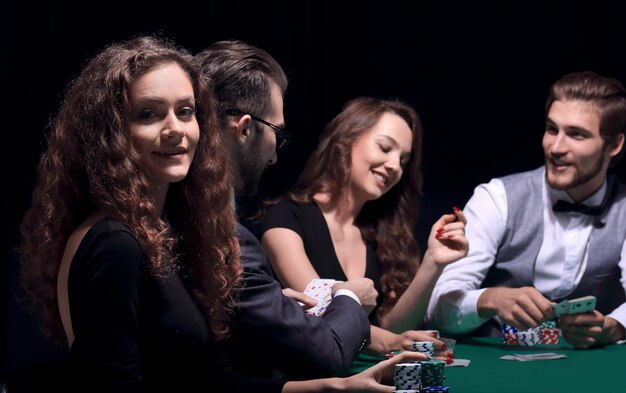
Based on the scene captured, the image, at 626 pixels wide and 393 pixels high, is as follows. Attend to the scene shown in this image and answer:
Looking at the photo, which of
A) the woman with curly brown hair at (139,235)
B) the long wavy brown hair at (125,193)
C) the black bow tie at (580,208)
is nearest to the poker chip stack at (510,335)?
the black bow tie at (580,208)

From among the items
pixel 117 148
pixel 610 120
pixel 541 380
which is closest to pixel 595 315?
pixel 541 380

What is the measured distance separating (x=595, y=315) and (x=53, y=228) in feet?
6.22

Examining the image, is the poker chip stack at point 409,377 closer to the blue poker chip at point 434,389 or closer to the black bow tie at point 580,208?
the blue poker chip at point 434,389

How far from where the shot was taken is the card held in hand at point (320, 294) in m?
3.01

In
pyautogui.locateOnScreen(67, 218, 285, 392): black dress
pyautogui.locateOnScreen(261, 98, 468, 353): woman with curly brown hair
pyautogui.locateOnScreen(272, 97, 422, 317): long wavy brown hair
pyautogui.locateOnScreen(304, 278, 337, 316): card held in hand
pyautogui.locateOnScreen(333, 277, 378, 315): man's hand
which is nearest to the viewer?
pyautogui.locateOnScreen(67, 218, 285, 392): black dress

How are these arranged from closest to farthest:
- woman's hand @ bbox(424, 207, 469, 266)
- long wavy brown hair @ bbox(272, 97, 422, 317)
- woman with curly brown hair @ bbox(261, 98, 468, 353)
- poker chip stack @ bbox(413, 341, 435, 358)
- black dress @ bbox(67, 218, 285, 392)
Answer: black dress @ bbox(67, 218, 285, 392), poker chip stack @ bbox(413, 341, 435, 358), woman's hand @ bbox(424, 207, 469, 266), woman with curly brown hair @ bbox(261, 98, 468, 353), long wavy brown hair @ bbox(272, 97, 422, 317)

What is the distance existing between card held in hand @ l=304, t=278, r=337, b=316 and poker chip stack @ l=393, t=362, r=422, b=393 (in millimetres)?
618

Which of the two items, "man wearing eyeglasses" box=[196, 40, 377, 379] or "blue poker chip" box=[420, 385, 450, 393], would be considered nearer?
"blue poker chip" box=[420, 385, 450, 393]

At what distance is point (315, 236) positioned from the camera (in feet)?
12.7

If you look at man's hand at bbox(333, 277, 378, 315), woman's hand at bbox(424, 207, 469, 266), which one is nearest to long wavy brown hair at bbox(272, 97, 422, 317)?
woman's hand at bbox(424, 207, 469, 266)

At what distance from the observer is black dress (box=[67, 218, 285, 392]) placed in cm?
208

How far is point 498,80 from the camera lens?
5.10m

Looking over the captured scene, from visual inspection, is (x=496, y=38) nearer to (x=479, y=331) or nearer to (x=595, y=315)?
(x=479, y=331)

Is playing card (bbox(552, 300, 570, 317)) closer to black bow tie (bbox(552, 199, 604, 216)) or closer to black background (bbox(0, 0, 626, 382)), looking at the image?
black bow tie (bbox(552, 199, 604, 216))
